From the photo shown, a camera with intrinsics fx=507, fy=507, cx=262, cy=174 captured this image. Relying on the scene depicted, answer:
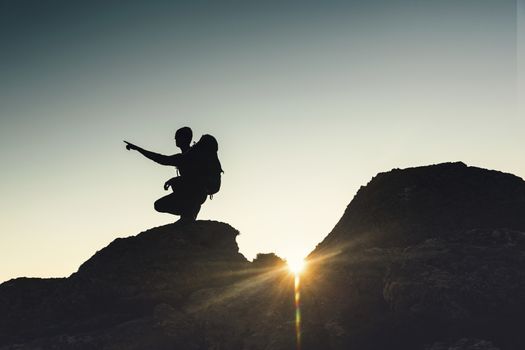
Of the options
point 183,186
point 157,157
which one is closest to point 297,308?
point 183,186

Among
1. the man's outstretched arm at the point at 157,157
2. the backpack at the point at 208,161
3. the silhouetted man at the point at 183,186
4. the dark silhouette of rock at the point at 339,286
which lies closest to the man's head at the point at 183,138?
the silhouetted man at the point at 183,186

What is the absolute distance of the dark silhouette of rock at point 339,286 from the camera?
11.1m

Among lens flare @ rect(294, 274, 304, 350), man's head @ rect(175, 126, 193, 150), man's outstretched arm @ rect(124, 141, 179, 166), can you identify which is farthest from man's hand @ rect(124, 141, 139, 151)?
lens flare @ rect(294, 274, 304, 350)

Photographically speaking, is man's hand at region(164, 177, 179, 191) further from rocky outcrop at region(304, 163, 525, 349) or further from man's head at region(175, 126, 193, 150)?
rocky outcrop at region(304, 163, 525, 349)

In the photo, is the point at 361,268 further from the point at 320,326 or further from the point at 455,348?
the point at 455,348

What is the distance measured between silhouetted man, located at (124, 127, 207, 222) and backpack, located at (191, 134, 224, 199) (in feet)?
0.58

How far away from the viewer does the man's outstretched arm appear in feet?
51.2

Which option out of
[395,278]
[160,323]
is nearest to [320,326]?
[395,278]

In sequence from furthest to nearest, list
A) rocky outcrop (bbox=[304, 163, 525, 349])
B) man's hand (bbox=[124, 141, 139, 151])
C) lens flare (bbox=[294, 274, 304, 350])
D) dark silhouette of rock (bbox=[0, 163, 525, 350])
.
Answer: man's hand (bbox=[124, 141, 139, 151])
lens flare (bbox=[294, 274, 304, 350])
dark silhouette of rock (bbox=[0, 163, 525, 350])
rocky outcrop (bbox=[304, 163, 525, 349])

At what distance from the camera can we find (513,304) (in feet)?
36.0

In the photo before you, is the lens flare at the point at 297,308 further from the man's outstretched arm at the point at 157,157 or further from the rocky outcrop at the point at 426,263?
the man's outstretched arm at the point at 157,157

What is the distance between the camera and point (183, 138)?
17.0 metres

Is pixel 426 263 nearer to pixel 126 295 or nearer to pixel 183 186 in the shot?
pixel 126 295

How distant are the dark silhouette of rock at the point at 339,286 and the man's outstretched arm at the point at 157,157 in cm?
216
